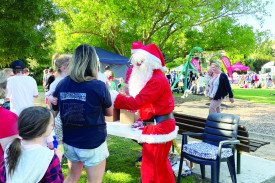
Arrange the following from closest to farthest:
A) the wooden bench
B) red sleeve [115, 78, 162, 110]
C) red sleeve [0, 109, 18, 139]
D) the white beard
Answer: red sleeve [0, 109, 18, 139], red sleeve [115, 78, 162, 110], the white beard, the wooden bench

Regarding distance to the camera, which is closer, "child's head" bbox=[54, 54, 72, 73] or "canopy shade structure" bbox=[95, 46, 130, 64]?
"child's head" bbox=[54, 54, 72, 73]

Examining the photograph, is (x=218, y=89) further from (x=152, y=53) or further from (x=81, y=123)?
(x=81, y=123)

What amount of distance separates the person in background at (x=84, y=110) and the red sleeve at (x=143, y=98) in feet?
1.49

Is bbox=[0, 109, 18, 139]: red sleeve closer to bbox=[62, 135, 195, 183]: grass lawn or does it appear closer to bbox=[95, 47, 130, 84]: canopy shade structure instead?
bbox=[62, 135, 195, 183]: grass lawn

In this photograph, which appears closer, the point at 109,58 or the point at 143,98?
the point at 143,98

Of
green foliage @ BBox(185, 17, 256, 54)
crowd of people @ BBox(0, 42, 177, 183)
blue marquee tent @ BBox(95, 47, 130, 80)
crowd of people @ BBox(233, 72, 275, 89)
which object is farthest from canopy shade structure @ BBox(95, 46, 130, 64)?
crowd of people @ BBox(233, 72, 275, 89)

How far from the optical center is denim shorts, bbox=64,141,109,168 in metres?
2.16

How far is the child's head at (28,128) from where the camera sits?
1634mm

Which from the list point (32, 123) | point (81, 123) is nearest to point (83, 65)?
Answer: point (81, 123)

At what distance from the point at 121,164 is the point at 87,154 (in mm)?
2378

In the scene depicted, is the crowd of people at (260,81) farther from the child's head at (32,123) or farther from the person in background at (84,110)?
the child's head at (32,123)

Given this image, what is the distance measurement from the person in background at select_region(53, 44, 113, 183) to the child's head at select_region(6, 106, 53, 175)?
373 millimetres

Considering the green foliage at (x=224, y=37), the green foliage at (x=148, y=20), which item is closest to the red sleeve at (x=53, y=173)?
the green foliage at (x=148, y=20)

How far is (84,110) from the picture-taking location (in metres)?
2.08
